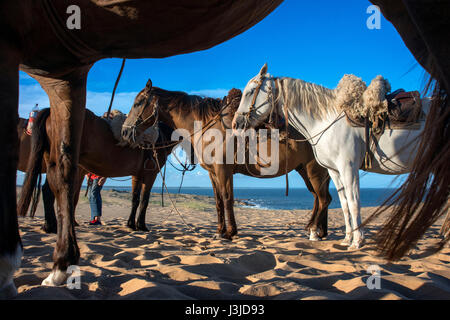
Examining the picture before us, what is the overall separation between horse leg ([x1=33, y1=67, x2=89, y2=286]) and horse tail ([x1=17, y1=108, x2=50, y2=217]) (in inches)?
84.9

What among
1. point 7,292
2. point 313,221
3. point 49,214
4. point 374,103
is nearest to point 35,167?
point 49,214

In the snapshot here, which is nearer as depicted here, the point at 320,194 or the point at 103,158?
the point at 103,158

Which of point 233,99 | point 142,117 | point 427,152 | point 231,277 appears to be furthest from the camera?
point 142,117

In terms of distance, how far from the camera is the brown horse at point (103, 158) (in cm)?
403

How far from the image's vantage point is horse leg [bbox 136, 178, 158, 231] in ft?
18.1

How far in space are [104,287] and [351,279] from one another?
142 cm

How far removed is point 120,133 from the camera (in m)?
5.10

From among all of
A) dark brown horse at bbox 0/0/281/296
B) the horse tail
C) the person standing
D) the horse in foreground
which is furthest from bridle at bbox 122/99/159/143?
dark brown horse at bbox 0/0/281/296

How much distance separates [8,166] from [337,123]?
362 cm

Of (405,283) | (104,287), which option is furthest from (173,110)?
(405,283)

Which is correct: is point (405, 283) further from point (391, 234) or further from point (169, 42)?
point (169, 42)

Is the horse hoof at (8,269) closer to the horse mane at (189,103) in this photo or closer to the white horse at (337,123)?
the white horse at (337,123)

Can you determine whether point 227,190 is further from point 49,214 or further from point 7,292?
point 7,292
